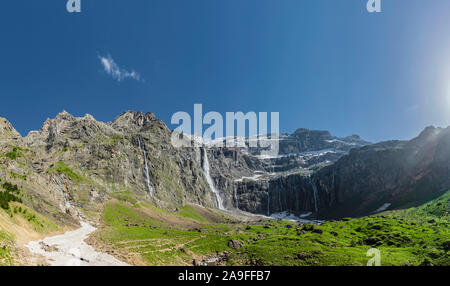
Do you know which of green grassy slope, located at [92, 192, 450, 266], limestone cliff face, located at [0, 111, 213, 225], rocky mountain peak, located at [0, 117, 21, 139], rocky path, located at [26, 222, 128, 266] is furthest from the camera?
rocky mountain peak, located at [0, 117, 21, 139]

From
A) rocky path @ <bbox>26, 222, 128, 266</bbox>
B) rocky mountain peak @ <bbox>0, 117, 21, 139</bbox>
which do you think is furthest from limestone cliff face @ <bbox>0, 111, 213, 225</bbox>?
rocky path @ <bbox>26, 222, 128, 266</bbox>

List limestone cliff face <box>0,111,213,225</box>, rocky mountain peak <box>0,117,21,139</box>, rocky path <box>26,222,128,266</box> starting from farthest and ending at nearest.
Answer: rocky mountain peak <box>0,117,21,139</box> → limestone cliff face <box>0,111,213,225</box> → rocky path <box>26,222,128,266</box>

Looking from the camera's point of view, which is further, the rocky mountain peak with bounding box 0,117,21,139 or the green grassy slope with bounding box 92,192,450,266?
the rocky mountain peak with bounding box 0,117,21,139

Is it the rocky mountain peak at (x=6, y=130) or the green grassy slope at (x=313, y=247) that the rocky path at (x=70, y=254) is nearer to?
the green grassy slope at (x=313, y=247)

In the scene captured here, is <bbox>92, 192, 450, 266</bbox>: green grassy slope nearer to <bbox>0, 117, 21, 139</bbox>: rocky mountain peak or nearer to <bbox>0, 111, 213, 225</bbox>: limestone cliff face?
<bbox>0, 111, 213, 225</bbox>: limestone cliff face

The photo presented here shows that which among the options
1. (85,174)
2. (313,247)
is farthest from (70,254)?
(85,174)

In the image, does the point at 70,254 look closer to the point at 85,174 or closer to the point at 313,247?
the point at 313,247

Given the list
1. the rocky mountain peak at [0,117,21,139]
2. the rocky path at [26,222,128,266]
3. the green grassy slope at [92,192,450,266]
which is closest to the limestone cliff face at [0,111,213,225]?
the rocky mountain peak at [0,117,21,139]

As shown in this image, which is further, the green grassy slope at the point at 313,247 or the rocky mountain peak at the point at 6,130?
the rocky mountain peak at the point at 6,130

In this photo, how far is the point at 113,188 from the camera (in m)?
149

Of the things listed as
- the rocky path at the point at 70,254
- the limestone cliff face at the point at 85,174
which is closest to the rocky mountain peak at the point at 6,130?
the limestone cliff face at the point at 85,174

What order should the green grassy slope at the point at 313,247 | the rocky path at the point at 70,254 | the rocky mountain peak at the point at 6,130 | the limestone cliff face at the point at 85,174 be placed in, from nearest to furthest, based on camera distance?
1. the rocky path at the point at 70,254
2. the green grassy slope at the point at 313,247
3. the limestone cliff face at the point at 85,174
4. the rocky mountain peak at the point at 6,130

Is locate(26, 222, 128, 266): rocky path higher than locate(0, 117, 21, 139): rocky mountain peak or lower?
lower

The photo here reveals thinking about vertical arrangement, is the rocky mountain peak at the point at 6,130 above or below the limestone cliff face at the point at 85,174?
above
